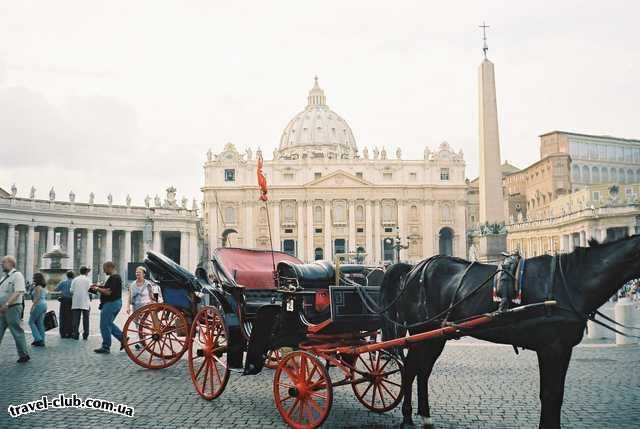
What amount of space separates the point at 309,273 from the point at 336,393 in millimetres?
2020

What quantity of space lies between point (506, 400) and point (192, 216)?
2272 inches

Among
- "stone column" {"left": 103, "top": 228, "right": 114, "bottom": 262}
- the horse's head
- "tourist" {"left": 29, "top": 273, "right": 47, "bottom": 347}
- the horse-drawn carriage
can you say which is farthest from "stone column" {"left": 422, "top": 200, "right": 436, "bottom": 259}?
the horse's head

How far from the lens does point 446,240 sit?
281ft

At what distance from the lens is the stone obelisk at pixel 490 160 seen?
17.5 meters

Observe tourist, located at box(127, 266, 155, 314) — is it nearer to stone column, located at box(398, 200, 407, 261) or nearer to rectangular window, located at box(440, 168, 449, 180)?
stone column, located at box(398, 200, 407, 261)

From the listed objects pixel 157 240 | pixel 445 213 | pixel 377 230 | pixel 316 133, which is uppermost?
pixel 316 133

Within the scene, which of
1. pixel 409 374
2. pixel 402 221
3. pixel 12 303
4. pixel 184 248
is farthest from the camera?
pixel 402 221

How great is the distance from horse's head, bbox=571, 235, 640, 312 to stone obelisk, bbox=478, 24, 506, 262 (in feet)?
39.4

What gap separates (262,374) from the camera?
10.1 meters

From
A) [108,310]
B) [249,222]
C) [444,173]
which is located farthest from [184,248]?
[108,310]

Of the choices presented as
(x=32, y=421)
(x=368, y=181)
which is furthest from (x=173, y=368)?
(x=368, y=181)

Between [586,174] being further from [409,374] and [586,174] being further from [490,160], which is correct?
[409,374]

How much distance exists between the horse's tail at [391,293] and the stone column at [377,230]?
244 feet

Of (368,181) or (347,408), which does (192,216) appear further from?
(347,408)
